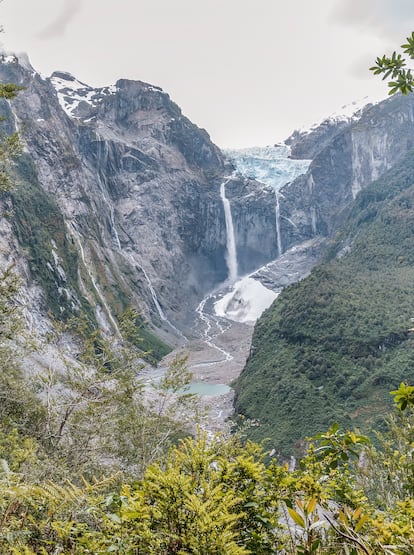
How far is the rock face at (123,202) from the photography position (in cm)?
8019

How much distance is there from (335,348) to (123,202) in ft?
315

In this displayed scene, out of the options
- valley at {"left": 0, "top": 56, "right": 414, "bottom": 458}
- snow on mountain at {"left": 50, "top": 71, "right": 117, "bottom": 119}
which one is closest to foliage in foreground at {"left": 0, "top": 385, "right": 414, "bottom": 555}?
valley at {"left": 0, "top": 56, "right": 414, "bottom": 458}

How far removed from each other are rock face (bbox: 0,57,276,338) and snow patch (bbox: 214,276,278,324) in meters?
9.73

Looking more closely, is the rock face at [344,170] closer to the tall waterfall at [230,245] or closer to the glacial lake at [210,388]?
the tall waterfall at [230,245]

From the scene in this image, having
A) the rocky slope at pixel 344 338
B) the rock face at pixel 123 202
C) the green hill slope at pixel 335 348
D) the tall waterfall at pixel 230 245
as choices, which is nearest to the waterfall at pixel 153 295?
the rock face at pixel 123 202

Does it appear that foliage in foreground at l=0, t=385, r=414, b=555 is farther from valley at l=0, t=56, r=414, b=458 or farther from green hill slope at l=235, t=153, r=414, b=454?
valley at l=0, t=56, r=414, b=458

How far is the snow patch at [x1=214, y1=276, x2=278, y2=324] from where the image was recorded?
12900 centimetres

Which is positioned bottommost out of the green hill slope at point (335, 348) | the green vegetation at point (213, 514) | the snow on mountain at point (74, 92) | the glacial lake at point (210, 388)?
the glacial lake at point (210, 388)

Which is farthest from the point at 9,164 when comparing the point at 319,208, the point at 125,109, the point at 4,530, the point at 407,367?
the point at 319,208

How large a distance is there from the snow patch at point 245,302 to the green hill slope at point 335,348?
154 feet

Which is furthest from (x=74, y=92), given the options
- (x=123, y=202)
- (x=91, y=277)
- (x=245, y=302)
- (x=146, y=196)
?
(x=91, y=277)

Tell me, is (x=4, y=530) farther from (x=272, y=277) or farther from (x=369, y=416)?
(x=272, y=277)

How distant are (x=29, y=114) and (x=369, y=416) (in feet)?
323

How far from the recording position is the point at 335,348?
52.5 metres
